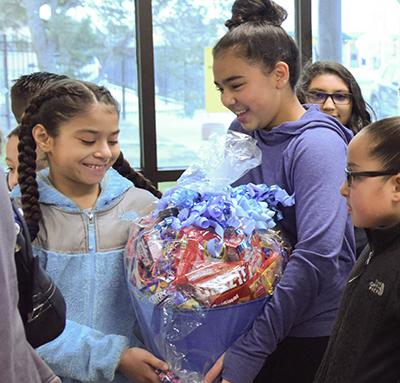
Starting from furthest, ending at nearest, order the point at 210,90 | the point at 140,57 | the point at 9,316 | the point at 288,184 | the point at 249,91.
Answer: the point at 210,90 < the point at 140,57 < the point at 249,91 < the point at 288,184 < the point at 9,316

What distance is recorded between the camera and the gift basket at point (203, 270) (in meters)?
0.94

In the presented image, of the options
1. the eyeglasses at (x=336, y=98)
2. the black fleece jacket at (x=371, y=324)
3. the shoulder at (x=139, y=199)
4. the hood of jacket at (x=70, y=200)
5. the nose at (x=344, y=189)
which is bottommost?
the black fleece jacket at (x=371, y=324)

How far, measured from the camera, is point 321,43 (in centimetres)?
303

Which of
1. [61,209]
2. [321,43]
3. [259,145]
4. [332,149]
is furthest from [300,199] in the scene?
[321,43]

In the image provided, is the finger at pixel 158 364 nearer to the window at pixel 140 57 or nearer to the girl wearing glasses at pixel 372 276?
the girl wearing glasses at pixel 372 276

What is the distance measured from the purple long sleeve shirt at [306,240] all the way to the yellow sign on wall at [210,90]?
5.62 feet

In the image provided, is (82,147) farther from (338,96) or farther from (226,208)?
(338,96)

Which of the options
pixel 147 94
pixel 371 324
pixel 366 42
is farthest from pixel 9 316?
pixel 366 42

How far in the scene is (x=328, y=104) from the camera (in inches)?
76.2

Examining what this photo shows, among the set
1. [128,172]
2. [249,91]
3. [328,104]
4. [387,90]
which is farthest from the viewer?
→ [387,90]

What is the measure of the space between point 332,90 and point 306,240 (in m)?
1.18

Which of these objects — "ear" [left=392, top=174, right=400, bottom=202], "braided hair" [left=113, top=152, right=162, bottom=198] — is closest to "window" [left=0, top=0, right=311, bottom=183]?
"braided hair" [left=113, top=152, right=162, bottom=198]

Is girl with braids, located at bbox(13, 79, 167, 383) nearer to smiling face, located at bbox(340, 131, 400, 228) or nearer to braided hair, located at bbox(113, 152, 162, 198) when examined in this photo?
braided hair, located at bbox(113, 152, 162, 198)

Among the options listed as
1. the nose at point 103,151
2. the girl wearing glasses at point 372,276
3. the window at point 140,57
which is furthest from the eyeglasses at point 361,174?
the window at point 140,57
